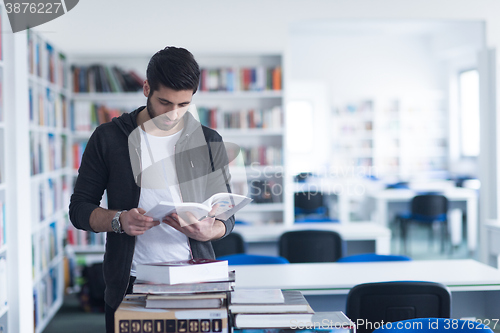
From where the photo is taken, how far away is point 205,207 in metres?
1.29

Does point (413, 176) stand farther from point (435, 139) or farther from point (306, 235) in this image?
point (306, 235)

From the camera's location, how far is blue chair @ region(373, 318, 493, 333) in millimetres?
1480

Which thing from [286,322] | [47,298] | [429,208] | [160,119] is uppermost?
[160,119]

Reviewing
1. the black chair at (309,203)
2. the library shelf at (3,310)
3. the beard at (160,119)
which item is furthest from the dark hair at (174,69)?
the black chair at (309,203)

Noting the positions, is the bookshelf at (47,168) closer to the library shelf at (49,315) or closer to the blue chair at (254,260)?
the library shelf at (49,315)

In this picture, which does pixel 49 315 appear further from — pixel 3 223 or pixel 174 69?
pixel 174 69

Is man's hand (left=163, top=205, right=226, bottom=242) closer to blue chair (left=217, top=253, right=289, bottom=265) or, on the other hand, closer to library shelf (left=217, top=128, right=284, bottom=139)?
blue chair (left=217, top=253, right=289, bottom=265)

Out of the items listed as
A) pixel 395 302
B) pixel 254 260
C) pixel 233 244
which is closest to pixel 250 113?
pixel 233 244

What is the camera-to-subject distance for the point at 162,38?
17.2ft

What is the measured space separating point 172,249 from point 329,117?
8904 mm

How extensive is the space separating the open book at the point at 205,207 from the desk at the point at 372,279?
33.8 inches

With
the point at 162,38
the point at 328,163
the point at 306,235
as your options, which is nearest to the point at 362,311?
the point at 306,235

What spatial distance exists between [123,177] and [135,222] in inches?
8.6

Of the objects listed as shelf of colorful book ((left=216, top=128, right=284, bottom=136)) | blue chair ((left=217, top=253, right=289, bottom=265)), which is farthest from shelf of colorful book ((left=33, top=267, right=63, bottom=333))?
shelf of colorful book ((left=216, top=128, right=284, bottom=136))
